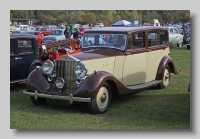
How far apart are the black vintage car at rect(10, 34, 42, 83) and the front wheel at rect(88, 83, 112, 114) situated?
10.1ft

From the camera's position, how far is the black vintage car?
8.26m

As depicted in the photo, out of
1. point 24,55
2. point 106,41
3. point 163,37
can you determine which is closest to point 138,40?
point 106,41

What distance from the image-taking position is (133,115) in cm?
600

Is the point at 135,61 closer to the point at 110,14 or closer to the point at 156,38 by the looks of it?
the point at 156,38

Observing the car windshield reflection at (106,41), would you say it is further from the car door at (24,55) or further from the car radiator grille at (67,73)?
the car door at (24,55)

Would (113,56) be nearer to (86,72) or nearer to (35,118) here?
(86,72)

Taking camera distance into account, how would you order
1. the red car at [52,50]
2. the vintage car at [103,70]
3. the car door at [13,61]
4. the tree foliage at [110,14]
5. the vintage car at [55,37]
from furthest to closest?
the vintage car at [55,37] → the red car at [52,50] → the tree foliage at [110,14] → the car door at [13,61] → the vintage car at [103,70]

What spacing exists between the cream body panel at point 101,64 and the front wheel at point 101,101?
0.44 meters

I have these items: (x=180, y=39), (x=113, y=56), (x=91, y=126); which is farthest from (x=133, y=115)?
(x=180, y=39)

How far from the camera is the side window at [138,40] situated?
7.38 meters

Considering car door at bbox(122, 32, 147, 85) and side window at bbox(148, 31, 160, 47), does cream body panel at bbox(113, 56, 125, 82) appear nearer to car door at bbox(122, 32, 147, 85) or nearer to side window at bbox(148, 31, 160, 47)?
car door at bbox(122, 32, 147, 85)

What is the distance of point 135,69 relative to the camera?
7.44 m

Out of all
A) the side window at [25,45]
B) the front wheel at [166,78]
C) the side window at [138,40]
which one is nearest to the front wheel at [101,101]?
the side window at [138,40]

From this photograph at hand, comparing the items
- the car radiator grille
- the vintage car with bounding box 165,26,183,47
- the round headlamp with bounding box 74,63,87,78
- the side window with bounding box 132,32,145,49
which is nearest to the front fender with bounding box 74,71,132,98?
the round headlamp with bounding box 74,63,87,78
